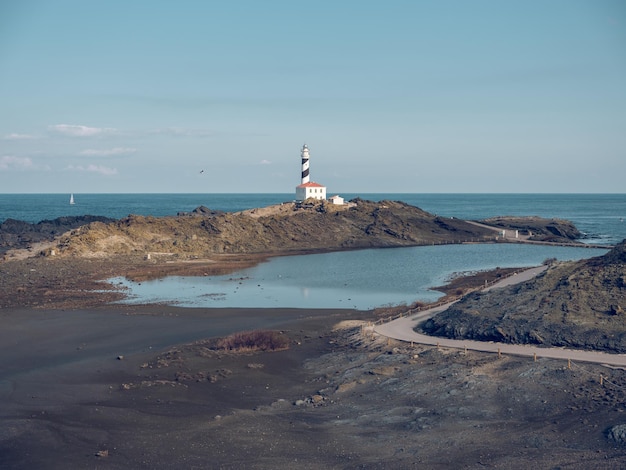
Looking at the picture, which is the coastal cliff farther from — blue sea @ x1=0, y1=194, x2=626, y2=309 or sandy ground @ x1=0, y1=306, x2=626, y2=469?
sandy ground @ x1=0, y1=306, x2=626, y2=469

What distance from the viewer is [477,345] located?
3506cm

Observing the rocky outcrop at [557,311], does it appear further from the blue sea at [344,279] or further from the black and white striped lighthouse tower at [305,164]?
the black and white striped lighthouse tower at [305,164]

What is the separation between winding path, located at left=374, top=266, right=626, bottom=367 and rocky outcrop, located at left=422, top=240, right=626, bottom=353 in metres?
0.62

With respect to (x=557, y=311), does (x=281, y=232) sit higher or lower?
higher

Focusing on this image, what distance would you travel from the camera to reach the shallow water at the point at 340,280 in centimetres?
5542

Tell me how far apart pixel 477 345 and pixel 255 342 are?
1217 centimetres

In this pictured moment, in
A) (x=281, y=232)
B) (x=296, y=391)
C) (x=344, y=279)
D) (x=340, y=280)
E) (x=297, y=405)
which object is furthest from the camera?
(x=281, y=232)

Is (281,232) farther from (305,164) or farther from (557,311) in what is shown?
(557,311)

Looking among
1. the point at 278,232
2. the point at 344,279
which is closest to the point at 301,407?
the point at 344,279

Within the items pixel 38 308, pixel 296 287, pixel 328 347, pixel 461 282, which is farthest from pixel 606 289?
pixel 38 308

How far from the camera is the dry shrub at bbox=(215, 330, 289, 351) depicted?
125ft

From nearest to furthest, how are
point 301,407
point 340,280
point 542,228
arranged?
point 301,407 < point 340,280 < point 542,228

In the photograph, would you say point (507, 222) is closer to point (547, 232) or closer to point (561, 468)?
point (547, 232)

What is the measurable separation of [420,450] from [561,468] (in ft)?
15.2
